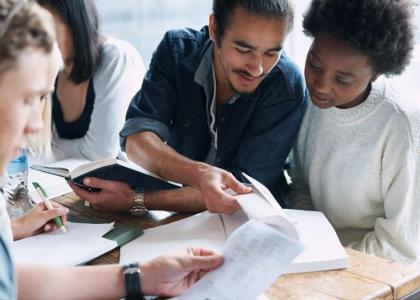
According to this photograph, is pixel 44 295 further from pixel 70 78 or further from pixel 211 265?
pixel 70 78

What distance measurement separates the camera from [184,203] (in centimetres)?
142

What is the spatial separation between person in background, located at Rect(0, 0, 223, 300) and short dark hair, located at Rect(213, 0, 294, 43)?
0.69 m

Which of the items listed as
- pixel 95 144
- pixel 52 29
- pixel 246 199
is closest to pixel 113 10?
pixel 95 144

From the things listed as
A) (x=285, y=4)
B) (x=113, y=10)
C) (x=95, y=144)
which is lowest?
→ (x=95, y=144)

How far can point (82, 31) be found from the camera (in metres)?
2.18

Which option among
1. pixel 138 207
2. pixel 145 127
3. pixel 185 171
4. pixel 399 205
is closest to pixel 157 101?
pixel 145 127

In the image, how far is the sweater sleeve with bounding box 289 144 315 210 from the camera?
5.43 ft

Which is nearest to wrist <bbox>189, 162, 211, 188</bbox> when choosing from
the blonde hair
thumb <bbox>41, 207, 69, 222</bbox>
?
thumb <bbox>41, 207, 69, 222</bbox>

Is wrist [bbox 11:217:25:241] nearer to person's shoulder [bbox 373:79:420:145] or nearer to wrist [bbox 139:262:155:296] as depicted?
wrist [bbox 139:262:155:296]

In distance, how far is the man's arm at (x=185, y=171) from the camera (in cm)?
129

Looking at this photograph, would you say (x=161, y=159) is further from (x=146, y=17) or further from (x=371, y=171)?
(x=146, y=17)

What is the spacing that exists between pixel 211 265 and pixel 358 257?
327 millimetres

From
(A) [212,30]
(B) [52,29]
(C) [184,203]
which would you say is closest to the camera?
(B) [52,29]

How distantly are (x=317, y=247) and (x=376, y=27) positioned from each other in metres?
0.59
